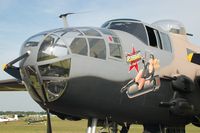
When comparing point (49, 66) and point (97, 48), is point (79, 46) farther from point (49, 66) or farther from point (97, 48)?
point (49, 66)

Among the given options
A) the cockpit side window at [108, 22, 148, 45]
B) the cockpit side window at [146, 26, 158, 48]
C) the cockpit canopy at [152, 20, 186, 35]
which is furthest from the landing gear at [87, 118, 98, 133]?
the cockpit canopy at [152, 20, 186, 35]

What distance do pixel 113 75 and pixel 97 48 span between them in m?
0.82

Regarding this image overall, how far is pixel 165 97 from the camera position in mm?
11203

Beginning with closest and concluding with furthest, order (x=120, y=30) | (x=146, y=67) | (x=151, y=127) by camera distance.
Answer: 1. (x=146, y=67)
2. (x=120, y=30)
3. (x=151, y=127)

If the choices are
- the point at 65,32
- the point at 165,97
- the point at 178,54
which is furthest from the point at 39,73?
the point at 178,54

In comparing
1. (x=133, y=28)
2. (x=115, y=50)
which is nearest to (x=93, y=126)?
(x=115, y=50)

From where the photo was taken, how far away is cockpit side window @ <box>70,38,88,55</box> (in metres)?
8.87

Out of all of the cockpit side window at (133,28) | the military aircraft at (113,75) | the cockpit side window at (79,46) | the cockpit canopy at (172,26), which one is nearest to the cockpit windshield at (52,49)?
the military aircraft at (113,75)

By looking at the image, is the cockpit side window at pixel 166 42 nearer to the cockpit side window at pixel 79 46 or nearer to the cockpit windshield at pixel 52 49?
the cockpit side window at pixel 79 46

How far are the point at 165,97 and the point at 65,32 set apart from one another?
12.9 feet

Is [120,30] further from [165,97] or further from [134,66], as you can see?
[165,97]

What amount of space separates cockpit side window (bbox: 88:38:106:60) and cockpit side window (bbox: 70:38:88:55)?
170mm

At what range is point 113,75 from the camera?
9.51 meters

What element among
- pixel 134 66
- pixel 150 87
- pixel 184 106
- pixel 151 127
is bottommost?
pixel 151 127
